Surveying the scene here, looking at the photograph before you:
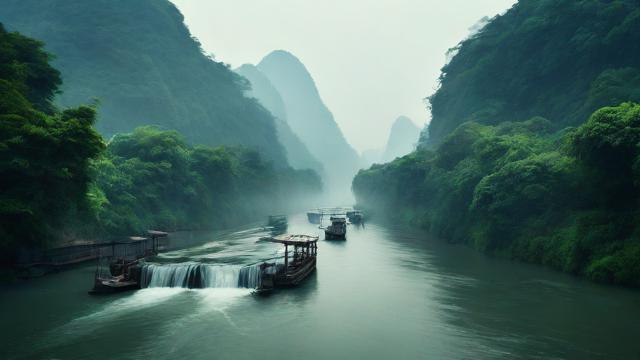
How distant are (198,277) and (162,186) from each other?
144 ft

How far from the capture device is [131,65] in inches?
5689

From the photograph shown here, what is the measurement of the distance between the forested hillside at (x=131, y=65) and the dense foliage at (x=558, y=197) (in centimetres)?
9811

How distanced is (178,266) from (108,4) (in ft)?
495

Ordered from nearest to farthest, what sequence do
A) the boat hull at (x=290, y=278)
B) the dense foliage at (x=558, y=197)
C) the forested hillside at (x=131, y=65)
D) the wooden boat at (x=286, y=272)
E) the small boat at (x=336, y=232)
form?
1. the dense foliage at (x=558, y=197)
2. the wooden boat at (x=286, y=272)
3. the boat hull at (x=290, y=278)
4. the small boat at (x=336, y=232)
5. the forested hillside at (x=131, y=65)

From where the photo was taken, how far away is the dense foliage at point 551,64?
244 feet

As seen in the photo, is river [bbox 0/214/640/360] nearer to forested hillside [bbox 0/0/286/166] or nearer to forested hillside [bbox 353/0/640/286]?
forested hillside [bbox 353/0/640/286]

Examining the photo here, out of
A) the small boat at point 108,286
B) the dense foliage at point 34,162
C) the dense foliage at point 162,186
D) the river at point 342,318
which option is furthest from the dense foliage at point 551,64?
the dense foliage at point 34,162

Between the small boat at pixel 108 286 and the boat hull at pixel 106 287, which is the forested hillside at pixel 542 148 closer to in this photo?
the small boat at pixel 108 286

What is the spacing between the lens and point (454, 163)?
288 feet

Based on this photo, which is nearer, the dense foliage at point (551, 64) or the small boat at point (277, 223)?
the dense foliage at point (551, 64)

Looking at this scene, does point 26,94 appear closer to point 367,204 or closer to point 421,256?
point 421,256

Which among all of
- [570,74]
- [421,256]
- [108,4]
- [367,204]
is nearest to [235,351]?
[421,256]

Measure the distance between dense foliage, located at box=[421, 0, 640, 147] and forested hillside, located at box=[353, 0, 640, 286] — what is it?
0.24m

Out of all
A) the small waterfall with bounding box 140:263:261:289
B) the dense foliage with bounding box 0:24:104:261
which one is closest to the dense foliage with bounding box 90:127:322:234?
the dense foliage with bounding box 0:24:104:261
